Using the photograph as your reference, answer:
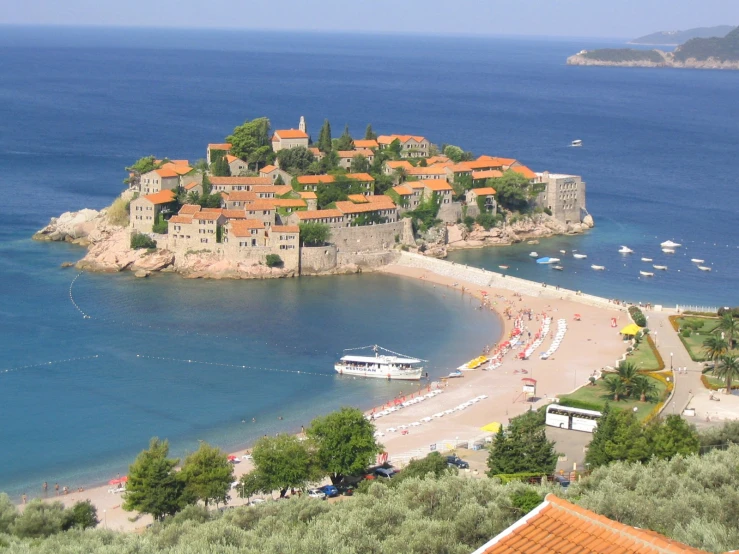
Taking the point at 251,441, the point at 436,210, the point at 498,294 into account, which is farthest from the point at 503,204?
the point at 251,441

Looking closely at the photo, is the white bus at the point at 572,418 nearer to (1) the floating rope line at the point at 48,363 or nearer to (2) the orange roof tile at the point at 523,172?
(1) the floating rope line at the point at 48,363

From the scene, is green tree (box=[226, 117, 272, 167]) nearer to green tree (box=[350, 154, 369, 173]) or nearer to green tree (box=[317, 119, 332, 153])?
green tree (box=[317, 119, 332, 153])

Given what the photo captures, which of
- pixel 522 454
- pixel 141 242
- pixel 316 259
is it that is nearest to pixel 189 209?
pixel 141 242

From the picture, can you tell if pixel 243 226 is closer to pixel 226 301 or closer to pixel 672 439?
pixel 226 301

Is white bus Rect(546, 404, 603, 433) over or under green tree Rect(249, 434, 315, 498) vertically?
under

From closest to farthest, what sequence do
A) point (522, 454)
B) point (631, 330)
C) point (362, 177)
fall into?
point (522, 454) → point (631, 330) → point (362, 177)

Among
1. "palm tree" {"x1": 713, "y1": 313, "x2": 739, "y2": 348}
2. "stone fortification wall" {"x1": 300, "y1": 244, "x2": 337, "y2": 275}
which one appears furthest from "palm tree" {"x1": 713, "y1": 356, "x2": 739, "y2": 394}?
"stone fortification wall" {"x1": 300, "y1": 244, "x2": 337, "y2": 275}
